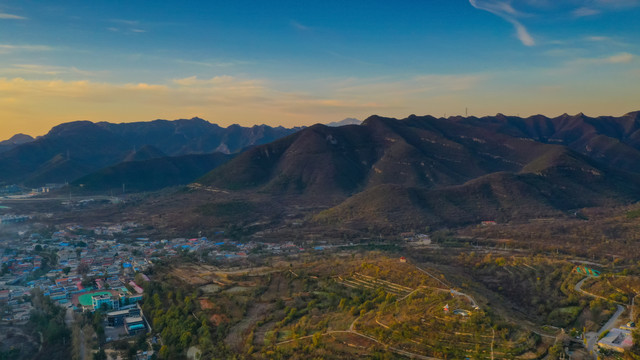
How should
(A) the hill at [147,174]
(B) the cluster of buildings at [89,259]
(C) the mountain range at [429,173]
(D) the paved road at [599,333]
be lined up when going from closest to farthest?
(D) the paved road at [599,333] → (B) the cluster of buildings at [89,259] → (C) the mountain range at [429,173] → (A) the hill at [147,174]

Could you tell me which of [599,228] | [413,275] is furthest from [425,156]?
[413,275]

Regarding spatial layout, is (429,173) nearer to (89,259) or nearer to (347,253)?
(347,253)

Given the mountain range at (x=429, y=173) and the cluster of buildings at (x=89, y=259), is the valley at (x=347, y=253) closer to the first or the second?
the cluster of buildings at (x=89, y=259)

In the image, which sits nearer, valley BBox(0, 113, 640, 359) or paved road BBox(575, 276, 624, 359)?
paved road BBox(575, 276, 624, 359)

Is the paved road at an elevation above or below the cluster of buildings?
above

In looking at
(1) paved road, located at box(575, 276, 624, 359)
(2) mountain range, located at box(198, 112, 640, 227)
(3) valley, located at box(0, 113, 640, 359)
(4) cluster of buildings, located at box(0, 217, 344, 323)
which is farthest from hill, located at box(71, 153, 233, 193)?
(1) paved road, located at box(575, 276, 624, 359)

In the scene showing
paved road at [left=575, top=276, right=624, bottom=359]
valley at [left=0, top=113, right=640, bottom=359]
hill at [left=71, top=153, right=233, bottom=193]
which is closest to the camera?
paved road at [left=575, top=276, right=624, bottom=359]

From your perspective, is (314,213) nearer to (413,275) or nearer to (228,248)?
(228,248)

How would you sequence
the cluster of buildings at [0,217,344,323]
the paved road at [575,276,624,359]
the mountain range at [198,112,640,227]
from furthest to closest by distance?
the mountain range at [198,112,640,227]
the cluster of buildings at [0,217,344,323]
the paved road at [575,276,624,359]

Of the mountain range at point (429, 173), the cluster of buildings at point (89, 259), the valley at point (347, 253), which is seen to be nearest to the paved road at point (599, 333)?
the valley at point (347, 253)

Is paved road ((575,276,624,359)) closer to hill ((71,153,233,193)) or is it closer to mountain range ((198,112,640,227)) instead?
mountain range ((198,112,640,227))

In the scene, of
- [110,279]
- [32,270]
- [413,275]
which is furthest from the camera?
[32,270]
